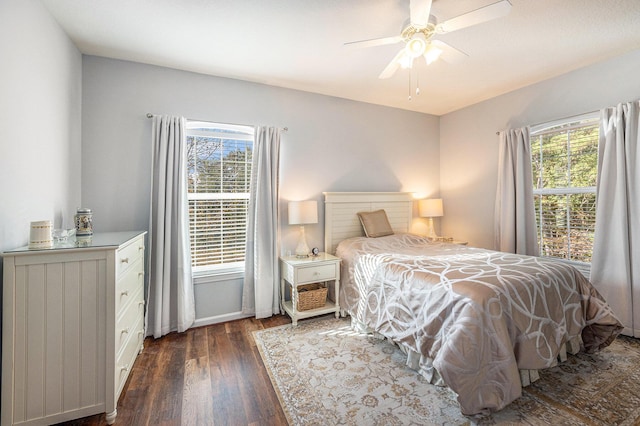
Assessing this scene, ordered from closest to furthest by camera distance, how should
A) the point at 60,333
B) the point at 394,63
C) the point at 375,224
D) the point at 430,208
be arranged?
the point at 60,333 < the point at 394,63 < the point at 375,224 < the point at 430,208

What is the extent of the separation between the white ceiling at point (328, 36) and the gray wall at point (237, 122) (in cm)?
20

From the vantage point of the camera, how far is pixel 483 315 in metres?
1.65

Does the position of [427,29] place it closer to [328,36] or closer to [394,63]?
[394,63]

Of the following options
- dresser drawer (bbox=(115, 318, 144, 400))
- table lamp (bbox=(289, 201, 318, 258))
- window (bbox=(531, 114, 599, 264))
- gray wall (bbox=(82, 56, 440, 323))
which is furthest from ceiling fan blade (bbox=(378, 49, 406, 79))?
dresser drawer (bbox=(115, 318, 144, 400))

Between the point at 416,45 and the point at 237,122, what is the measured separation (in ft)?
6.39

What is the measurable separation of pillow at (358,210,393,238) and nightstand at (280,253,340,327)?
651 millimetres

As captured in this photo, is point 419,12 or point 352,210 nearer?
point 419,12

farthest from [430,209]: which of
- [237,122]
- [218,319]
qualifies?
→ [218,319]

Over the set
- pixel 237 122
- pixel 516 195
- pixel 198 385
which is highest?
pixel 237 122

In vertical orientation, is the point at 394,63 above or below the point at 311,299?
above

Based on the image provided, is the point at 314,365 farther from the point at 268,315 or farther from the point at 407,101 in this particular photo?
the point at 407,101

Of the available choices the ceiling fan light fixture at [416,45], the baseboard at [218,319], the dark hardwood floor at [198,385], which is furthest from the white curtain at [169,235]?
the ceiling fan light fixture at [416,45]

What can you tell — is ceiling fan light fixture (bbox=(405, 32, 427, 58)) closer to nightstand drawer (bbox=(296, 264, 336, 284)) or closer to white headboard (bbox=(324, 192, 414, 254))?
white headboard (bbox=(324, 192, 414, 254))

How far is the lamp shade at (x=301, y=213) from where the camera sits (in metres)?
3.06
